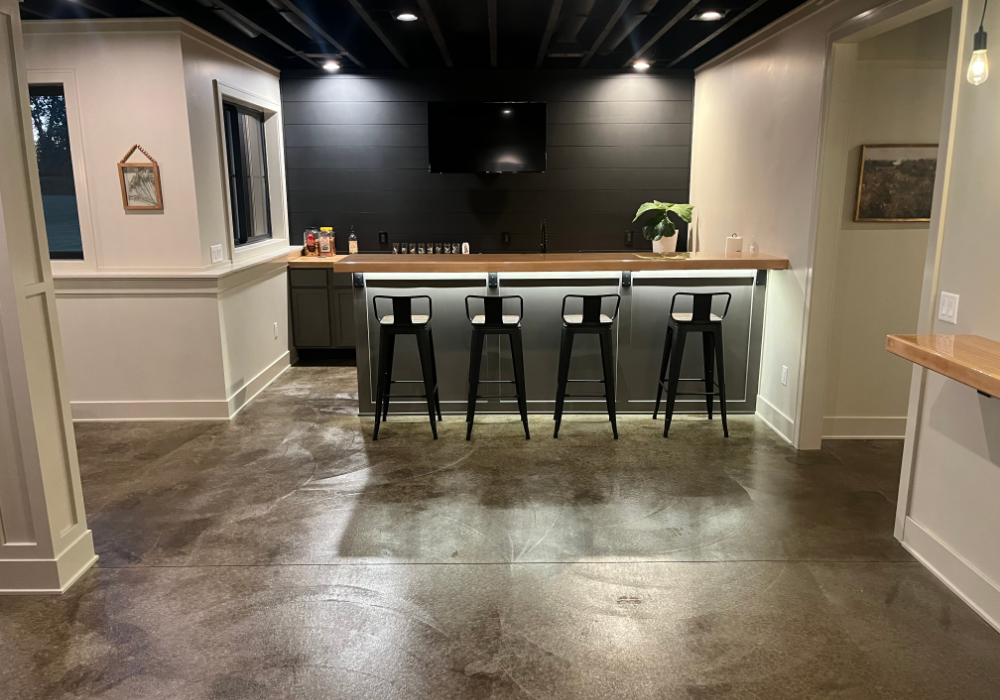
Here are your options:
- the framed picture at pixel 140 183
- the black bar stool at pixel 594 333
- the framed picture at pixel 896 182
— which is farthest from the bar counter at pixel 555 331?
the framed picture at pixel 140 183

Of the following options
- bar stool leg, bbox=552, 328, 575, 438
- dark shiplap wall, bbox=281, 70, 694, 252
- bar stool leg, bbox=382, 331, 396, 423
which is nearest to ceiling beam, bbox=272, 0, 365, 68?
dark shiplap wall, bbox=281, 70, 694, 252

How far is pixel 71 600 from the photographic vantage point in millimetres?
2775

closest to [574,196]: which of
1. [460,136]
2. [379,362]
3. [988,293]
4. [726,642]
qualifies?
[460,136]

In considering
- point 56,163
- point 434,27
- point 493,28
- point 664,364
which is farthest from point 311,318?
point 664,364

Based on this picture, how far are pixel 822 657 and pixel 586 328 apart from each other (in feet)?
8.08

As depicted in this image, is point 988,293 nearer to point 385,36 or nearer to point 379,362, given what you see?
point 379,362

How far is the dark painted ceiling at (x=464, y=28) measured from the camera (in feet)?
14.2

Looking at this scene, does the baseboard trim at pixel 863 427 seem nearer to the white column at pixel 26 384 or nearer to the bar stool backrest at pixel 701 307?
the bar stool backrest at pixel 701 307

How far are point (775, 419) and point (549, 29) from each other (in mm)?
3145

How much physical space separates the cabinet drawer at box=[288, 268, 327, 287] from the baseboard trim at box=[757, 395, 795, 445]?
3.99 meters

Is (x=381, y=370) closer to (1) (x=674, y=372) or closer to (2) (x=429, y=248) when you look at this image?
(1) (x=674, y=372)

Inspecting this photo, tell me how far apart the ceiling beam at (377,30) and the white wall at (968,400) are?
125 inches

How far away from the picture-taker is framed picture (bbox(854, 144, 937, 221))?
162 inches

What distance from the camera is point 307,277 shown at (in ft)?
21.3
